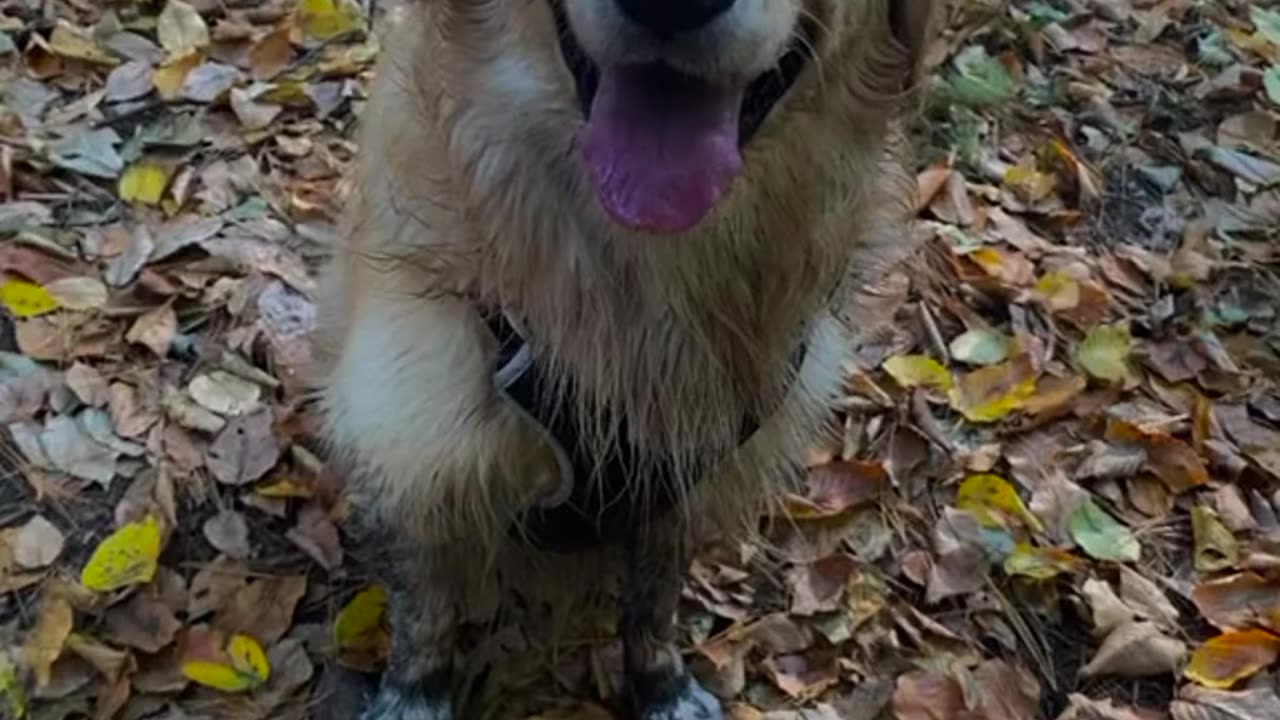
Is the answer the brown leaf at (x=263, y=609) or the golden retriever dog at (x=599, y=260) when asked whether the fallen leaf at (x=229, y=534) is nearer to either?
the brown leaf at (x=263, y=609)

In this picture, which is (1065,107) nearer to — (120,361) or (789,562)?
(789,562)

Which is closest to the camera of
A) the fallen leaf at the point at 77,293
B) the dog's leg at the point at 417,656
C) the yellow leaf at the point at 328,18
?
the dog's leg at the point at 417,656

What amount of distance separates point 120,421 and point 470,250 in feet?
4.49

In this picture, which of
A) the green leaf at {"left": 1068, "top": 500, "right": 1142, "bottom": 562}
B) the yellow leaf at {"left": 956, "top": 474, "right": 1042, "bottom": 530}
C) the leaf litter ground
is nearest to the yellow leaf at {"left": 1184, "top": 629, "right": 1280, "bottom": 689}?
→ the leaf litter ground

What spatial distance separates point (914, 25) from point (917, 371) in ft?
5.07

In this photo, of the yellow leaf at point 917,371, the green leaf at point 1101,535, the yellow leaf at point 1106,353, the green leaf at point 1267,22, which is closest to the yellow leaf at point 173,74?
the yellow leaf at point 917,371

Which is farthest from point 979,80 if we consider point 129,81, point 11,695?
point 11,695

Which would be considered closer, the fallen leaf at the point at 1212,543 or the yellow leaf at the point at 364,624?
the yellow leaf at the point at 364,624

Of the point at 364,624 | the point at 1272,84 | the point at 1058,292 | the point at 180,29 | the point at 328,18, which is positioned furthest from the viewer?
the point at 1272,84

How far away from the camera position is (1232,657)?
3514 millimetres

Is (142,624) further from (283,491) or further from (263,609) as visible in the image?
(283,491)

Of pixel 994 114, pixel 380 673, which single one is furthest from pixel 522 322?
pixel 994 114

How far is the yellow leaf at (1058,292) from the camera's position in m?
4.29

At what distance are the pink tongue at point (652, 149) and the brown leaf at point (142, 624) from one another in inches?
58.5
